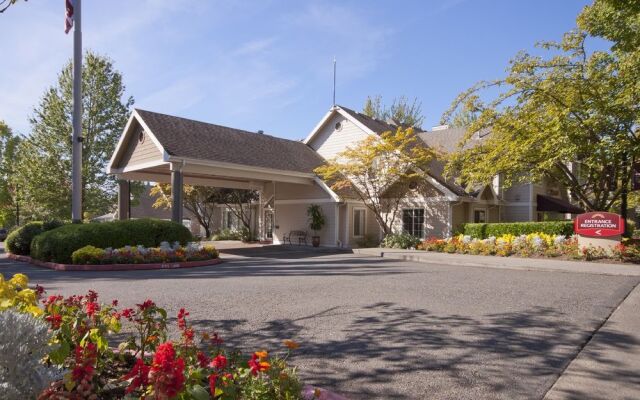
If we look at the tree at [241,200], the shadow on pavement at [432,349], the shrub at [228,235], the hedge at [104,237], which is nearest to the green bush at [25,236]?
the hedge at [104,237]

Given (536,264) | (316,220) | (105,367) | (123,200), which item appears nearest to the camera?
(105,367)

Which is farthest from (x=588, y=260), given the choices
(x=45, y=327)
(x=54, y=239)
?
(x=54, y=239)

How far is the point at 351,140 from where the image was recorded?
80.1 feet

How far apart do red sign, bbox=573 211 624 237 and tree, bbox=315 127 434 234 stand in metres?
6.96

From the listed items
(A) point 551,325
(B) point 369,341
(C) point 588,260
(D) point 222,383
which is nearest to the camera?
(D) point 222,383

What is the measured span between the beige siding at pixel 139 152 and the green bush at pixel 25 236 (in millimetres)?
4228

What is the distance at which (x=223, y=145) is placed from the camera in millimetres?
20000

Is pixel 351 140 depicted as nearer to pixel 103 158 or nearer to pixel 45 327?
pixel 103 158

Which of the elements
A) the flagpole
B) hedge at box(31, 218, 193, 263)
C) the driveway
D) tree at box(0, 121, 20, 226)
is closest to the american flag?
the flagpole

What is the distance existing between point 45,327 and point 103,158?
26844 millimetres

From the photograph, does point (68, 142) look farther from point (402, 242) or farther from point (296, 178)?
point (402, 242)

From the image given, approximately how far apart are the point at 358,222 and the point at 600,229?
11432mm

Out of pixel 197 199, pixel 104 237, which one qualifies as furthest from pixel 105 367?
pixel 197 199

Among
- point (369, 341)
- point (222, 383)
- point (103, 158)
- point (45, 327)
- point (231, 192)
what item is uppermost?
point (103, 158)
